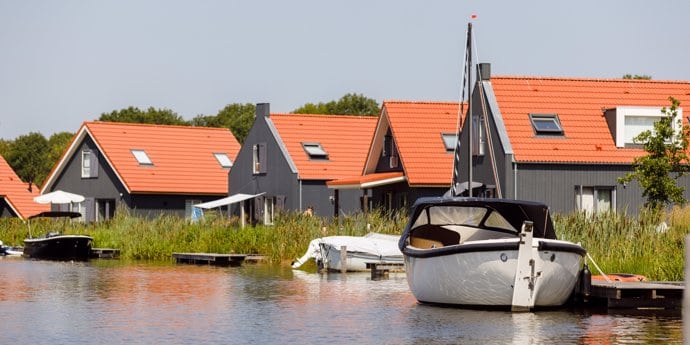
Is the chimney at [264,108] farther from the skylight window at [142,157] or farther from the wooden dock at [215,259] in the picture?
the wooden dock at [215,259]

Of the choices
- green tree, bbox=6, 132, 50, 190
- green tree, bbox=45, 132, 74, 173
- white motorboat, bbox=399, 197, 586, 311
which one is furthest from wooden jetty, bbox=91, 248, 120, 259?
green tree, bbox=6, 132, 50, 190

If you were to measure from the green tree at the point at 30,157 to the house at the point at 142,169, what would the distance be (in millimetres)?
42363

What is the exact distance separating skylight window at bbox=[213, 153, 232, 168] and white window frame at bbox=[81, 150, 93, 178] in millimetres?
6983

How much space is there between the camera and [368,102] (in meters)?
130

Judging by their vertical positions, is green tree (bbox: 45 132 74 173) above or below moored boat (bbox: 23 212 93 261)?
above

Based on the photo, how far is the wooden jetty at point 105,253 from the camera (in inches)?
2276

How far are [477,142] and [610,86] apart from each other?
19.8 ft

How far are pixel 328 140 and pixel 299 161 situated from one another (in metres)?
2.66

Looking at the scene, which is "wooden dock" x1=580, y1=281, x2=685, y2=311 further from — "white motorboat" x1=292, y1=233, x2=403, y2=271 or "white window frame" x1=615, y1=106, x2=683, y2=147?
"white window frame" x1=615, y1=106, x2=683, y2=147

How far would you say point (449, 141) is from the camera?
58.4 meters

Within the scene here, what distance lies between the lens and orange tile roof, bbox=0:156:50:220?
255ft

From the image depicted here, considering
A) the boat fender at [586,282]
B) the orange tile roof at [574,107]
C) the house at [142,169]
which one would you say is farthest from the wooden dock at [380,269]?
the house at [142,169]

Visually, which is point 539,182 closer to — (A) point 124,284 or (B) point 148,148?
(A) point 124,284

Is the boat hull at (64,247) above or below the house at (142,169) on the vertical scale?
below
